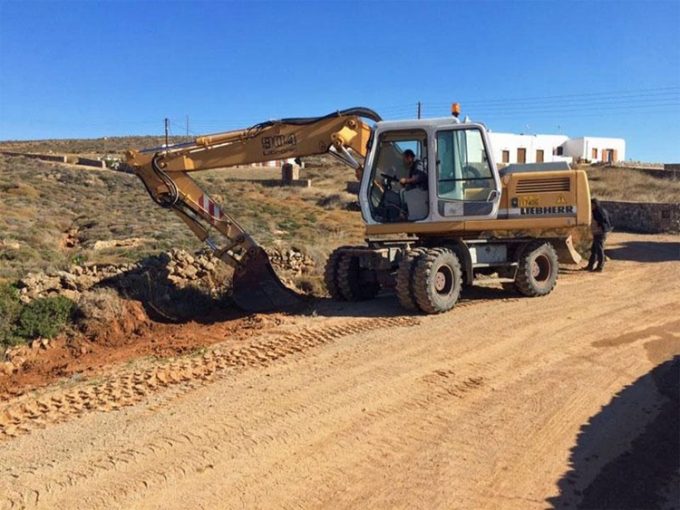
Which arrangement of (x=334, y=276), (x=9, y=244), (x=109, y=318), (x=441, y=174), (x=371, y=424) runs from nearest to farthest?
(x=371, y=424), (x=109, y=318), (x=441, y=174), (x=334, y=276), (x=9, y=244)

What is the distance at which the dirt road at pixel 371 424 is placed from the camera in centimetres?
457

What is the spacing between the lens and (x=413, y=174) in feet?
34.3

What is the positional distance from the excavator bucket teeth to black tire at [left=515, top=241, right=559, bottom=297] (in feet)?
13.3

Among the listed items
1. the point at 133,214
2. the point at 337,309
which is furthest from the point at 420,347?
the point at 133,214

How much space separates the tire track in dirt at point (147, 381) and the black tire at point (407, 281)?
3.46 feet

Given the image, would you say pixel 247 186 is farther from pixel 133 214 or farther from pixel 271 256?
pixel 271 256

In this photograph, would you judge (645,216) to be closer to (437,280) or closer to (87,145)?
(437,280)

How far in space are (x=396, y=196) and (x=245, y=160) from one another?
8.54 ft

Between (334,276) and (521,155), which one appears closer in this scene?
(334,276)

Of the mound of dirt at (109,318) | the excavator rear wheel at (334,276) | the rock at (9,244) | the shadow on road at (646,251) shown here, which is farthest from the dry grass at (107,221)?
the shadow on road at (646,251)

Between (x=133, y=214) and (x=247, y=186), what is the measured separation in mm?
20564

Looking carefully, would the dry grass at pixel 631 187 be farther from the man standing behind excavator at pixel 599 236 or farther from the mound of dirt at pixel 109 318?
the mound of dirt at pixel 109 318

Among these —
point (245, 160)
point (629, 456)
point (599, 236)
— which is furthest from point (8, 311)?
point (599, 236)

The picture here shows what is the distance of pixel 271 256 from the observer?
13.5m
